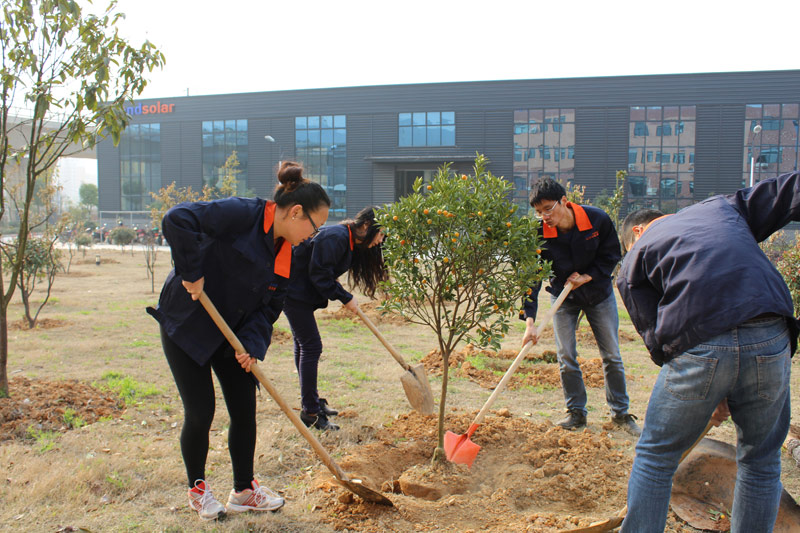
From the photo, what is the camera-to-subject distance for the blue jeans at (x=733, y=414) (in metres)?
1.97

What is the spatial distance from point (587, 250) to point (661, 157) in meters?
30.8

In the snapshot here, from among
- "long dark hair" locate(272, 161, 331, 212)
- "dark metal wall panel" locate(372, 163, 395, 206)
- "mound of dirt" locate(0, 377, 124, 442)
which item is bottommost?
"mound of dirt" locate(0, 377, 124, 442)

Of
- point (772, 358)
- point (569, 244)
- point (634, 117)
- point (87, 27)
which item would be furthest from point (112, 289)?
point (634, 117)

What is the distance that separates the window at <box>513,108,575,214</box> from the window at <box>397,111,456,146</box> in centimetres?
382

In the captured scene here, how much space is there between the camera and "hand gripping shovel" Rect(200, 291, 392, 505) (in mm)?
2578

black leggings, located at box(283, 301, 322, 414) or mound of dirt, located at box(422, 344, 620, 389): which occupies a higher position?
black leggings, located at box(283, 301, 322, 414)

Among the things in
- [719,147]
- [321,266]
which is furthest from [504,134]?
[321,266]

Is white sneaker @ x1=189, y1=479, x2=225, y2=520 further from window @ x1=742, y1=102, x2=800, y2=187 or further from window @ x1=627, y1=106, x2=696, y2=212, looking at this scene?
window @ x1=742, y1=102, x2=800, y2=187

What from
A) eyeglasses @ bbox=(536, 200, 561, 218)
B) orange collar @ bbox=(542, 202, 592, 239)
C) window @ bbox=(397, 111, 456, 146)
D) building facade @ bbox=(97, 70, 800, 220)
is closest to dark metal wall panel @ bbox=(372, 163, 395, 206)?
building facade @ bbox=(97, 70, 800, 220)

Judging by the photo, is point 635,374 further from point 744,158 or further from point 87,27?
point 744,158

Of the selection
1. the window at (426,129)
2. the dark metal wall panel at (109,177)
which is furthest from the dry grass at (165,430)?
the dark metal wall panel at (109,177)

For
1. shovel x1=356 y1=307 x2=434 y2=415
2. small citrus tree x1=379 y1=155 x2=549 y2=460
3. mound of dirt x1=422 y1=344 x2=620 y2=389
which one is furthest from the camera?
mound of dirt x1=422 y1=344 x2=620 y2=389

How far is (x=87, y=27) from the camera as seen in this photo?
164 inches

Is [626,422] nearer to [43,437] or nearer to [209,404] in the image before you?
[209,404]
